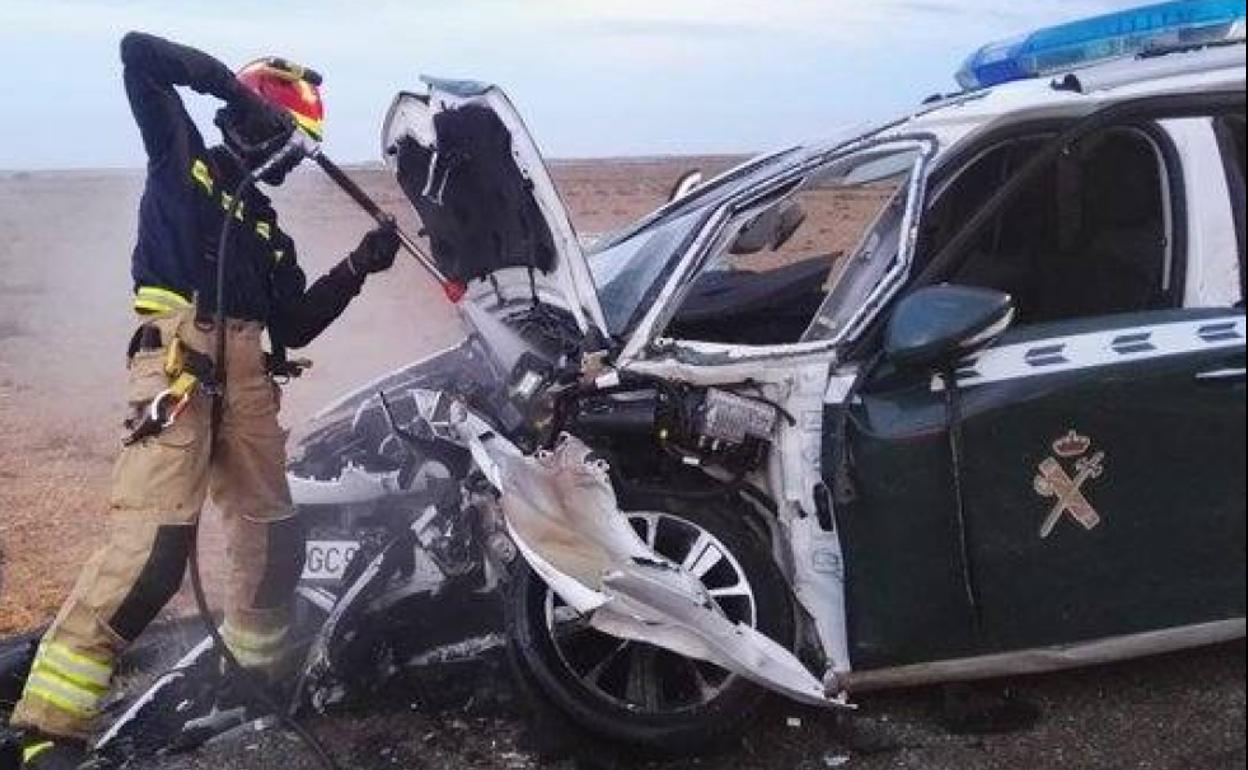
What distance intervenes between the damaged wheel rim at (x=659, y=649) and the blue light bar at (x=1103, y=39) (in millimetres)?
1791

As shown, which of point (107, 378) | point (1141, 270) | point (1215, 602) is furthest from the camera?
point (107, 378)

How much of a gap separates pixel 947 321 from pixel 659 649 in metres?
1.32

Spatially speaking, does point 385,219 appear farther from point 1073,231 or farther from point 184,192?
point 1073,231

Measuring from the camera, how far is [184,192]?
3.95m

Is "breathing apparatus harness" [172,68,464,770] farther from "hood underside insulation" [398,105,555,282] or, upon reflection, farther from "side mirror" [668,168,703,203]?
"side mirror" [668,168,703,203]

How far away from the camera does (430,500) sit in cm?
401

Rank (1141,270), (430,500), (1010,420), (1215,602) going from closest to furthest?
(1215,602) → (1010,420) → (1141,270) → (430,500)

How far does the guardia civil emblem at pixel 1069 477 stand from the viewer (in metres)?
1.55

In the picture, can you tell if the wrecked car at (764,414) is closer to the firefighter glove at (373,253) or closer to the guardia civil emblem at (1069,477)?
the guardia civil emblem at (1069,477)

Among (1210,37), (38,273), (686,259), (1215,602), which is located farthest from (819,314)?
(38,273)

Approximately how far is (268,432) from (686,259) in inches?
58.8

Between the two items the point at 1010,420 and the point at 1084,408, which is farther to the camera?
the point at 1010,420

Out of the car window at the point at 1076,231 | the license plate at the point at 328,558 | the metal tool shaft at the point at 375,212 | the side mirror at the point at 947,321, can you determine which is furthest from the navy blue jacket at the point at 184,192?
the side mirror at the point at 947,321

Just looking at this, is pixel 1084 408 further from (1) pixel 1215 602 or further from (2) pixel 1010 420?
(1) pixel 1215 602
